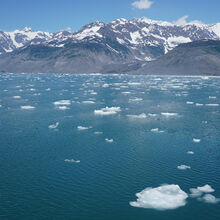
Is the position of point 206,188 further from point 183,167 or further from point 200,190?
point 183,167

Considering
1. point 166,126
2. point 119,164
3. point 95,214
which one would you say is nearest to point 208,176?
point 119,164

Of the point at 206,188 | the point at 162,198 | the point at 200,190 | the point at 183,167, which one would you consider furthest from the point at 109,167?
the point at 206,188

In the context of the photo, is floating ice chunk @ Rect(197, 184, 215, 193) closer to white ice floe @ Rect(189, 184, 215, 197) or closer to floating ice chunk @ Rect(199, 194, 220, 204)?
white ice floe @ Rect(189, 184, 215, 197)

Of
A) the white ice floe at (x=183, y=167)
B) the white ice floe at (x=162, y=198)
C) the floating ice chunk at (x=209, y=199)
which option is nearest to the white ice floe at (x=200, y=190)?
the floating ice chunk at (x=209, y=199)

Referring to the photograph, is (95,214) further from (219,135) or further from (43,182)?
(219,135)

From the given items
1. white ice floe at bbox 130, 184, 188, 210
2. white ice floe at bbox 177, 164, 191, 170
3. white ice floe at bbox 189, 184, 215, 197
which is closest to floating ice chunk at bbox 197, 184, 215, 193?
white ice floe at bbox 189, 184, 215, 197

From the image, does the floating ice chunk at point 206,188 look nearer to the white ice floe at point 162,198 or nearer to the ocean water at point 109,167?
the ocean water at point 109,167
